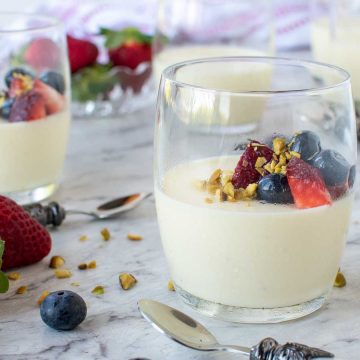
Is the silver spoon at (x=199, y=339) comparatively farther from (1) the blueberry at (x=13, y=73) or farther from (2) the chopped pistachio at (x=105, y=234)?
(1) the blueberry at (x=13, y=73)

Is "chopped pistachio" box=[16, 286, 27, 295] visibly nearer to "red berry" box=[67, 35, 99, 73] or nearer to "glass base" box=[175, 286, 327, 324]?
"glass base" box=[175, 286, 327, 324]

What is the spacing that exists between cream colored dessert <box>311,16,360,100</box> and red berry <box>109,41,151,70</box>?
17.4 inches

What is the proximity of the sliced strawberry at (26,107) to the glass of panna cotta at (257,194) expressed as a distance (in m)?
0.45

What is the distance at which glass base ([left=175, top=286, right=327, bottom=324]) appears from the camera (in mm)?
1131

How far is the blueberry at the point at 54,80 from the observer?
5.19 ft

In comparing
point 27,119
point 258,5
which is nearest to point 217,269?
point 27,119

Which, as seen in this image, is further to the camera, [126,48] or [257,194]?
[126,48]

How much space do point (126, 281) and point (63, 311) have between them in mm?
161

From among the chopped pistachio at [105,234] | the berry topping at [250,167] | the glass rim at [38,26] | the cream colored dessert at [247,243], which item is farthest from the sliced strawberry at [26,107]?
the berry topping at [250,167]

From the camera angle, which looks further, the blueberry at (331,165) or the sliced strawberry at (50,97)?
the sliced strawberry at (50,97)

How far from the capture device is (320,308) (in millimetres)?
1185

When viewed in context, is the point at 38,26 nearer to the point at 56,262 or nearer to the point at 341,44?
the point at 56,262

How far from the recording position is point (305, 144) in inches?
42.5

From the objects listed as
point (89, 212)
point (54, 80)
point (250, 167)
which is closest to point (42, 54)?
point (54, 80)
